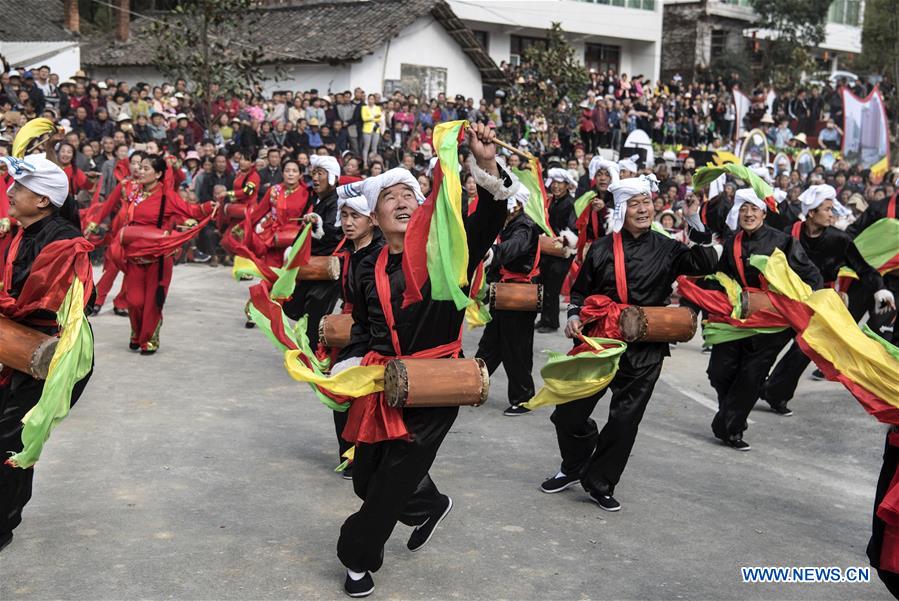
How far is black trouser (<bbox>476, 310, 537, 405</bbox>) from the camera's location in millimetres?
8945

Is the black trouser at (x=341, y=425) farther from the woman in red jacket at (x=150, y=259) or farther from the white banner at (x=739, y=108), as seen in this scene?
the white banner at (x=739, y=108)

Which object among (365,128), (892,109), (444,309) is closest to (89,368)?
(444,309)

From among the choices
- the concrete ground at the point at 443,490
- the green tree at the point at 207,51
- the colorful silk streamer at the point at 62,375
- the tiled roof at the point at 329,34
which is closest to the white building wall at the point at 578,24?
the tiled roof at the point at 329,34

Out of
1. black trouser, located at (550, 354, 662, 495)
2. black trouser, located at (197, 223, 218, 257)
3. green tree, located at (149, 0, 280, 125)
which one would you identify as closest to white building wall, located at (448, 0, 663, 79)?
green tree, located at (149, 0, 280, 125)

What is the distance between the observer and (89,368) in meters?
5.29

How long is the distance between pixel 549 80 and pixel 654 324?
1827 centimetres

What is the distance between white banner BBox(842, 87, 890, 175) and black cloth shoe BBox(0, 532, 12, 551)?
23.4m

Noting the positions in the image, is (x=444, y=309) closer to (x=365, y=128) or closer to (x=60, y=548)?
(x=60, y=548)

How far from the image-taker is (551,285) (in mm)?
13398

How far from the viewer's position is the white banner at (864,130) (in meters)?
25.2

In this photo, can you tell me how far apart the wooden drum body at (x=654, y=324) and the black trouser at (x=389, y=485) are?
70.5 inches

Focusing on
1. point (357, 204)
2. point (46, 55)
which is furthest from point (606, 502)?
point (46, 55)

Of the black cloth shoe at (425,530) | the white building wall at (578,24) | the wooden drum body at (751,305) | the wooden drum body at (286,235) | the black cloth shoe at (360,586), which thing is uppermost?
the white building wall at (578,24)

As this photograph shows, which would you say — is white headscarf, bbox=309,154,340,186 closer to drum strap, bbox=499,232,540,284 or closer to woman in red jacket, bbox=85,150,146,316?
drum strap, bbox=499,232,540,284
